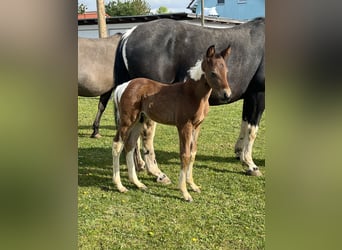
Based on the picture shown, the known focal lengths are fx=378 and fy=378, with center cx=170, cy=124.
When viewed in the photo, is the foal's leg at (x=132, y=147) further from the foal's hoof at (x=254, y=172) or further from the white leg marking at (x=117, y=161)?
the foal's hoof at (x=254, y=172)

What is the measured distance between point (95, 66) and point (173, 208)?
2.87 m

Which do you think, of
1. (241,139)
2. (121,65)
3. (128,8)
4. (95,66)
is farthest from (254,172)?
(128,8)

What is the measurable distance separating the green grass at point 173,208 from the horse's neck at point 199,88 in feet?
3.07

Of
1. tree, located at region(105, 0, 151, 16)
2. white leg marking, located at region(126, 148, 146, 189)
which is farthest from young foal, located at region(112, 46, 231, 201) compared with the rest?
tree, located at region(105, 0, 151, 16)

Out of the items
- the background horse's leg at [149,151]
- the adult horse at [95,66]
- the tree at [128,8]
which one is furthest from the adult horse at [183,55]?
the tree at [128,8]

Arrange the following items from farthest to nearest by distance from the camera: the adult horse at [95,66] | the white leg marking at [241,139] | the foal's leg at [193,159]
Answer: the adult horse at [95,66]
the white leg marking at [241,139]
the foal's leg at [193,159]

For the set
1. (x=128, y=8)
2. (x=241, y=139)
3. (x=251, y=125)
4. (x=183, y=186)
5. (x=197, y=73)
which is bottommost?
(x=183, y=186)

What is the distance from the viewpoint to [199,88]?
3273 mm

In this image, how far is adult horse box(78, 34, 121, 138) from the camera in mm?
5297

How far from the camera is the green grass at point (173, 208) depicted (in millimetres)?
2601

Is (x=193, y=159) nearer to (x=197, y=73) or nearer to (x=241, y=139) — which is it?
(x=197, y=73)

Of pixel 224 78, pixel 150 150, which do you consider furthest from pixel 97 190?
pixel 224 78

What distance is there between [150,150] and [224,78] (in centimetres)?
134
